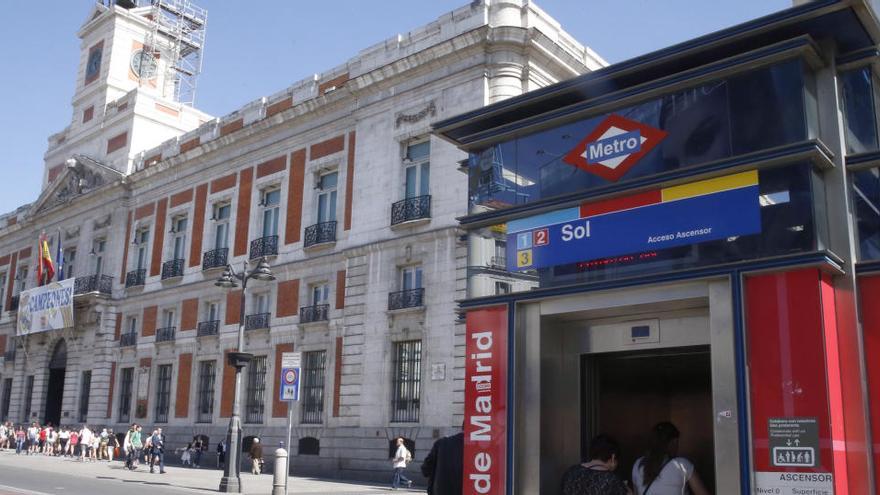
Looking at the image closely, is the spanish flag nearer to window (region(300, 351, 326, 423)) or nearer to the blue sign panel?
window (region(300, 351, 326, 423))

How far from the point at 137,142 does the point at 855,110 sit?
37.9 m

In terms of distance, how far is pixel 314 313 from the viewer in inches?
1096

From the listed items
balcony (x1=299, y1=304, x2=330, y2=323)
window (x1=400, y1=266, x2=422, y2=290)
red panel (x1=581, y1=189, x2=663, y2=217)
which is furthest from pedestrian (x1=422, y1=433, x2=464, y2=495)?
balcony (x1=299, y1=304, x2=330, y2=323)

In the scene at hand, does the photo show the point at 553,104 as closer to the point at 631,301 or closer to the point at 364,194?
the point at 631,301

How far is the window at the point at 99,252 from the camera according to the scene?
40.2 m

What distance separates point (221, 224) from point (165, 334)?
5.33 meters

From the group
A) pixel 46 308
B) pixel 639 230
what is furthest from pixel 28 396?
pixel 639 230

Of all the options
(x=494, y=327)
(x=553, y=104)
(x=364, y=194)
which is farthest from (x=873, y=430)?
(x=364, y=194)

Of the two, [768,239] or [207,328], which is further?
[207,328]

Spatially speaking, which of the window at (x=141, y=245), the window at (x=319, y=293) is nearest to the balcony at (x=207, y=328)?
the window at (x=319, y=293)

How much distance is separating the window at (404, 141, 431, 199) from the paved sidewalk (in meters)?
9.01

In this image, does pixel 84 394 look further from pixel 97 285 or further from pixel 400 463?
pixel 400 463

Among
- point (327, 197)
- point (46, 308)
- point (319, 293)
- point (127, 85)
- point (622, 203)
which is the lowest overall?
point (622, 203)

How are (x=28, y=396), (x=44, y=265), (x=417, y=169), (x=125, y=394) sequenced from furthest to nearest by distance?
(x=28, y=396) → (x=44, y=265) → (x=125, y=394) → (x=417, y=169)
